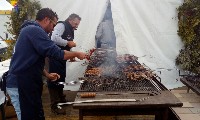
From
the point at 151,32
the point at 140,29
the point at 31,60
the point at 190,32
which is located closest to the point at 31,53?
the point at 31,60

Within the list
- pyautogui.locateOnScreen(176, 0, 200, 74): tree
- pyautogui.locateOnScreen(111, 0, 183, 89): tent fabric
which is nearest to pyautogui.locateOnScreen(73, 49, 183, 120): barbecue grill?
pyautogui.locateOnScreen(111, 0, 183, 89): tent fabric

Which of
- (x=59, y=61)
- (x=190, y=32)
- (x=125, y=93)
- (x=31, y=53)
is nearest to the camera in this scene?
(x=31, y=53)

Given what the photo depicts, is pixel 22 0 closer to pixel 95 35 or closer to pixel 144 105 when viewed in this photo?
pixel 95 35

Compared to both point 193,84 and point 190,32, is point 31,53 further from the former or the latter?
point 190,32

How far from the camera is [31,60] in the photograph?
4051mm

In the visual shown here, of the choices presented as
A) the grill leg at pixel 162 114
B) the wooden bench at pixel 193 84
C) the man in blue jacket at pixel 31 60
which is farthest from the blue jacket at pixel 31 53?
the wooden bench at pixel 193 84

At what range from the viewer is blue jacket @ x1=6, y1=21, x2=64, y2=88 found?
12.8 feet

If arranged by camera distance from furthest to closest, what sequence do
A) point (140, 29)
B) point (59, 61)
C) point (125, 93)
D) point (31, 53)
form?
1. point (140, 29)
2. point (59, 61)
3. point (125, 93)
4. point (31, 53)

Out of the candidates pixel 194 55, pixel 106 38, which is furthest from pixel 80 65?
pixel 194 55

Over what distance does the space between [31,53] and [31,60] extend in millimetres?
110

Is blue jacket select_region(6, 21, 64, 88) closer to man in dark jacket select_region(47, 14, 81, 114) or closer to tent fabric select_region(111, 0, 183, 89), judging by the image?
man in dark jacket select_region(47, 14, 81, 114)

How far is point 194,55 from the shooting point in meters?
9.34

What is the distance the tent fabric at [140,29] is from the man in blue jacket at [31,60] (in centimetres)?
525

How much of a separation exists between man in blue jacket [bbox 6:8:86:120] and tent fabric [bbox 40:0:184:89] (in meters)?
5.25
